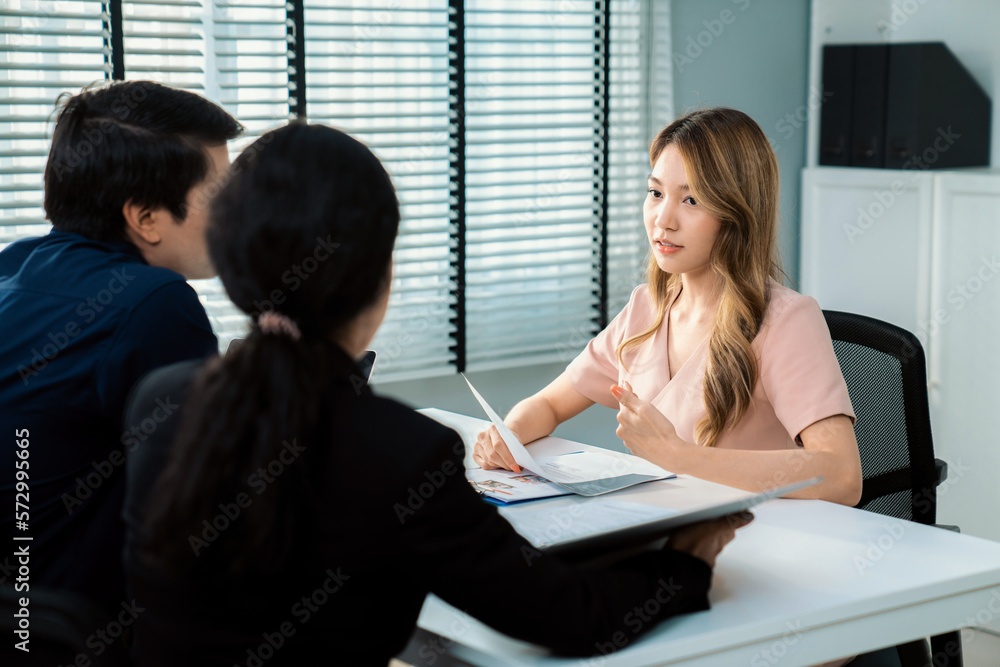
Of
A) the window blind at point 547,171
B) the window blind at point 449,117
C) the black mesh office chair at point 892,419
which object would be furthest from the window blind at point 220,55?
the black mesh office chair at point 892,419

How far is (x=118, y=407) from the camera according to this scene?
1.23 metres

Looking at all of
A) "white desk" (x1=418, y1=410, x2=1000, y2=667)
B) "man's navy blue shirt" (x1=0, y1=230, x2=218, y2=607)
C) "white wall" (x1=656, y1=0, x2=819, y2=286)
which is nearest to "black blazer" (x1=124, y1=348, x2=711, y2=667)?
"white desk" (x1=418, y1=410, x2=1000, y2=667)

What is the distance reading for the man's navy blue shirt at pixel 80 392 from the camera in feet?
4.00

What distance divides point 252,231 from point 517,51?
8.81 feet

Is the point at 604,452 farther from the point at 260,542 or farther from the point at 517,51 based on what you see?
the point at 517,51

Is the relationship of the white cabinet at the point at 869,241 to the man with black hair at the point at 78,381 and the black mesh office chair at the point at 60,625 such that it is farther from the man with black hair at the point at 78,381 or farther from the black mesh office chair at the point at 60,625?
the black mesh office chair at the point at 60,625

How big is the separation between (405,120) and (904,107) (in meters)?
1.60

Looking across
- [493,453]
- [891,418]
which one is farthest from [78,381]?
[891,418]

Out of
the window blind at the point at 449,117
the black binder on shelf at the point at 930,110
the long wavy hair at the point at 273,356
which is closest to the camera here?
the long wavy hair at the point at 273,356

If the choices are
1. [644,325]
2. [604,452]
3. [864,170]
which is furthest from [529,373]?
[604,452]

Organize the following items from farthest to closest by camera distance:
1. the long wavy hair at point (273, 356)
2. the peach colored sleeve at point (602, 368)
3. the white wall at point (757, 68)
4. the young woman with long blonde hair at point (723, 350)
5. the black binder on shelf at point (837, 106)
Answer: the white wall at point (757, 68) → the black binder on shelf at point (837, 106) → the peach colored sleeve at point (602, 368) → the young woman with long blonde hair at point (723, 350) → the long wavy hair at point (273, 356)

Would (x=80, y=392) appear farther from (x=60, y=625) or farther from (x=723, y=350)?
(x=723, y=350)

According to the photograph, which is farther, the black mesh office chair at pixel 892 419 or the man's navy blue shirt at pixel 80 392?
the black mesh office chair at pixel 892 419

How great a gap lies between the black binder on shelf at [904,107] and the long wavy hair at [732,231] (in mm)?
1664
